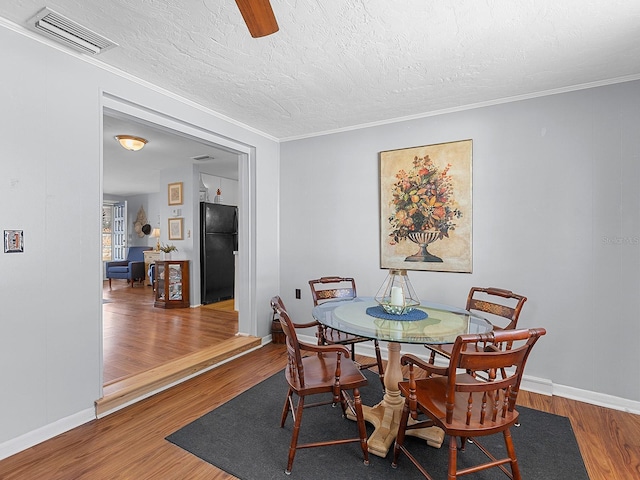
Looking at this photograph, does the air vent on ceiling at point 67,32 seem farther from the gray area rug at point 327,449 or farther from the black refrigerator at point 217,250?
the black refrigerator at point 217,250

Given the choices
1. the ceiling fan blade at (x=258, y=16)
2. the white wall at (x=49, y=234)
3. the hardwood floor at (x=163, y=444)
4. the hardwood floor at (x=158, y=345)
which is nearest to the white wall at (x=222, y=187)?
the hardwood floor at (x=158, y=345)

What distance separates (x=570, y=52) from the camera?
2.20 m

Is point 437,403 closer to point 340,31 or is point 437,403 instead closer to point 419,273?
point 419,273

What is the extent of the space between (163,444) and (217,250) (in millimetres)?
4446

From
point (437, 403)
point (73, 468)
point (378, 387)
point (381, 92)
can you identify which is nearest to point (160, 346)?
point (73, 468)

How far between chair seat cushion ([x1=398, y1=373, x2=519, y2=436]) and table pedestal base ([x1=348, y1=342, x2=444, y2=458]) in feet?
1.26

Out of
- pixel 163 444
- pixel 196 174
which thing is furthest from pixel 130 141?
pixel 163 444

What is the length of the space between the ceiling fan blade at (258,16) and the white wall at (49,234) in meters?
1.60

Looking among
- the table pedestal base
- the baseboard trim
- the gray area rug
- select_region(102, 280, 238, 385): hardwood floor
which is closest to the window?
select_region(102, 280, 238, 385): hardwood floor

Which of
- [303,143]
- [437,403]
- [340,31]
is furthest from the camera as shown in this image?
[303,143]

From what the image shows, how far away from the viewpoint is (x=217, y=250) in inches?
246

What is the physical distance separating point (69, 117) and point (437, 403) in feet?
9.25

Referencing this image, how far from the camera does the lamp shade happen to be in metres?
2.16

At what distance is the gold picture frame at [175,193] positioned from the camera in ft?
20.0
